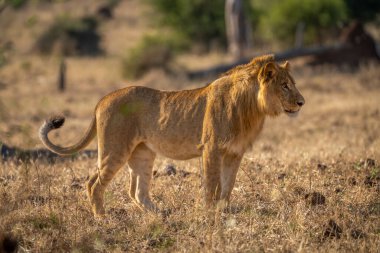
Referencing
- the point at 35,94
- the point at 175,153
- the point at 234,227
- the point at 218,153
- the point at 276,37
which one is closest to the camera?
the point at 234,227

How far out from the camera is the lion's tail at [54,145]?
6.11 metres

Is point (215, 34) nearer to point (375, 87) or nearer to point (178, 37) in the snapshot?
point (178, 37)

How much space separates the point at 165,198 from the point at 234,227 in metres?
1.33

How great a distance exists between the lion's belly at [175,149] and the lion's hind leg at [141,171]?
196mm

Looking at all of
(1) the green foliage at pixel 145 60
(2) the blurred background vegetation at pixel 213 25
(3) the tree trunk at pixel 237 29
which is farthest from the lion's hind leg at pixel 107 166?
(3) the tree trunk at pixel 237 29

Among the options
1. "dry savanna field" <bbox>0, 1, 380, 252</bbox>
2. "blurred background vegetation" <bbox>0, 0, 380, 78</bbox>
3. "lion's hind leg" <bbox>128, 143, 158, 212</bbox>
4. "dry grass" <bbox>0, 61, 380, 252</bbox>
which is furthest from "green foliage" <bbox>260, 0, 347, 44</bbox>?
"lion's hind leg" <bbox>128, 143, 158, 212</bbox>

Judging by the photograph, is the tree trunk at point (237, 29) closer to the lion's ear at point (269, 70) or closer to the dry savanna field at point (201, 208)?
the dry savanna field at point (201, 208)

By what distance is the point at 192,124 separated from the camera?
19.5 feet

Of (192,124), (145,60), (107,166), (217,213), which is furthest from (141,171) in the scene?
(145,60)

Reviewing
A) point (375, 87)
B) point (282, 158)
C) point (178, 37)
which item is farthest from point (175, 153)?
point (178, 37)

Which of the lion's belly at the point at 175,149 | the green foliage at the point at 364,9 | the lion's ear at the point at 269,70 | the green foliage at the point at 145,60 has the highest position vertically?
the green foliage at the point at 364,9

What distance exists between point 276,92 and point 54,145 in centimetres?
217

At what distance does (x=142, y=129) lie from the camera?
613cm

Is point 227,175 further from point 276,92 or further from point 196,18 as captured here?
point 196,18
